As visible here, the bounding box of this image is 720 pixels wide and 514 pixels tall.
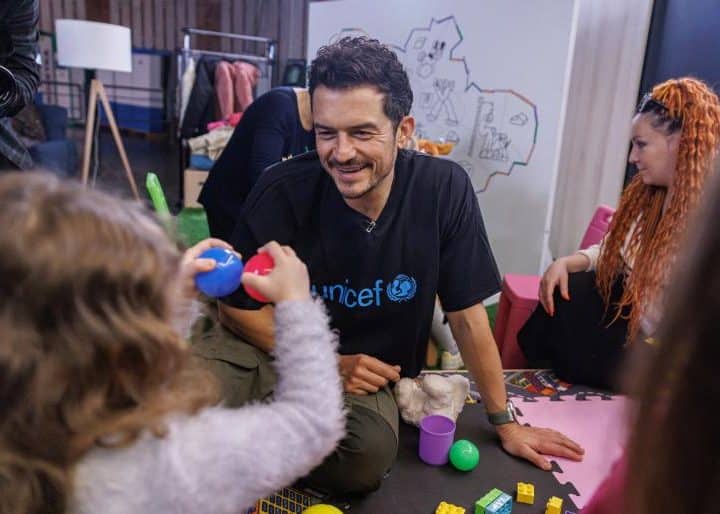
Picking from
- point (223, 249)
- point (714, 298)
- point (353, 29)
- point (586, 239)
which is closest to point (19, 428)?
point (223, 249)

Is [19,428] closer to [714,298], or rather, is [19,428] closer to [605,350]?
[714,298]

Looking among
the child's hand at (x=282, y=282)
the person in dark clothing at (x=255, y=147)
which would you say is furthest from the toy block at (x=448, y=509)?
the person in dark clothing at (x=255, y=147)

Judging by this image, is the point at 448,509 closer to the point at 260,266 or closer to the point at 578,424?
the point at 578,424

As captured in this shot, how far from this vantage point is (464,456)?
1322 mm

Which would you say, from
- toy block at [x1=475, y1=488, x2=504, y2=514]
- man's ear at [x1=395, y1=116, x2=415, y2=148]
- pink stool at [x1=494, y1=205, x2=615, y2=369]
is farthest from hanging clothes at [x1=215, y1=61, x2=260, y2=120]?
toy block at [x1=475, y1=488, x2=504, y2=514]

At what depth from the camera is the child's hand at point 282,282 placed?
0.82m

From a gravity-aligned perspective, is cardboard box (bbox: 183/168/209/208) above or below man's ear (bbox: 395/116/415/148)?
below

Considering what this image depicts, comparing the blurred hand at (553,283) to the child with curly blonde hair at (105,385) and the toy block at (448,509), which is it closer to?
the toy block at (448,509)

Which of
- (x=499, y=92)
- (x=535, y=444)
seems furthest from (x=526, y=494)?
(x=499, y=92)

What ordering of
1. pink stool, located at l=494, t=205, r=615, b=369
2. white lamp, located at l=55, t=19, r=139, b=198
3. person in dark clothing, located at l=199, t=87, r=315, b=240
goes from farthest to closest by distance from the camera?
1. white lamp, located at l=55, t=19, r=139, b=198
2. person in dark clothing, located at l=199, t=87, r=315, b=240
3. pink stool, located at l=494, t=205, r=615, b=369

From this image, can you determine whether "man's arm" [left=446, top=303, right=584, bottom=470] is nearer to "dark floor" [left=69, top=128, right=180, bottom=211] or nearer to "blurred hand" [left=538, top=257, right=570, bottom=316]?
"blurred hand" [left=538, top=257, right=570, bottom=316]

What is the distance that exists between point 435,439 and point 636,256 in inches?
31.7

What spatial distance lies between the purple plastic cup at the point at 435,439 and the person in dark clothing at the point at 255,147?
3.59 ft

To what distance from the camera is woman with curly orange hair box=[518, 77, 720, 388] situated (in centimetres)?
154
